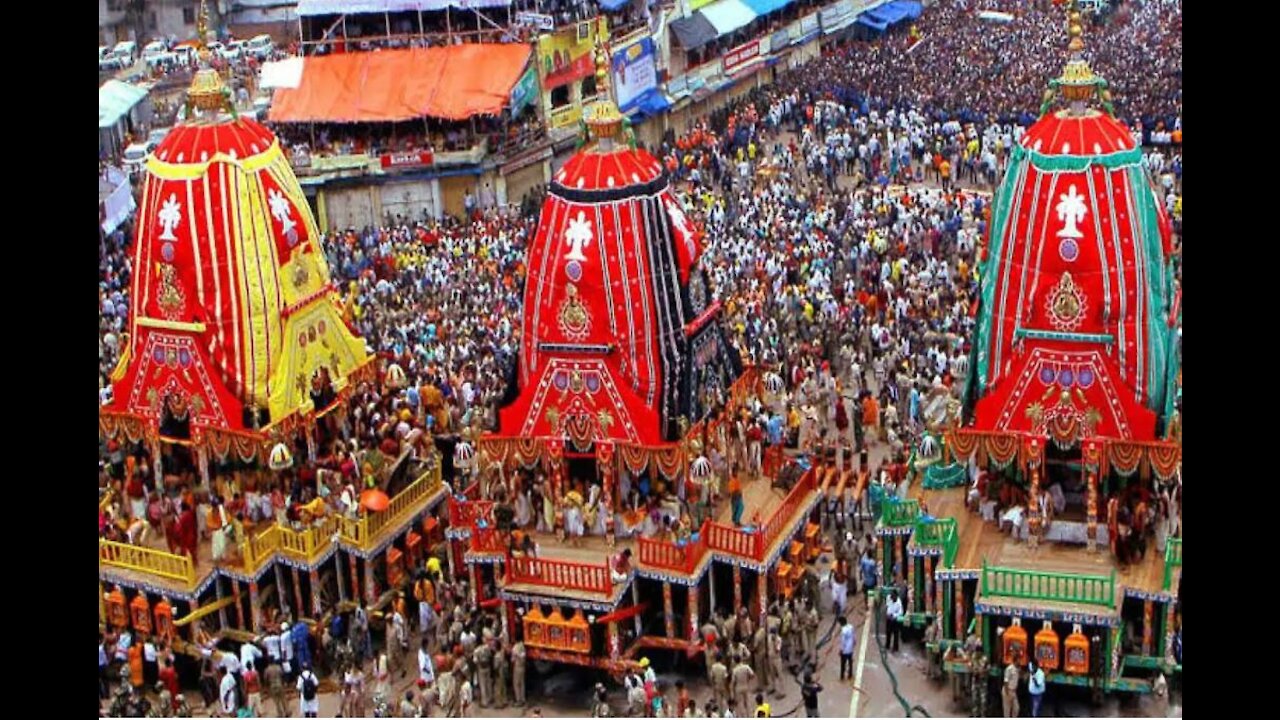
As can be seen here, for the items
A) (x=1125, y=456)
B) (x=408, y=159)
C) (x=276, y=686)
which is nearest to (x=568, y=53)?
(x=408, y=159)

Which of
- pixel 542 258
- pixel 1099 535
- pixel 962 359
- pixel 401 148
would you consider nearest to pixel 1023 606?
pixel 1099 535

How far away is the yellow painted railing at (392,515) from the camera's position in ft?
89.7

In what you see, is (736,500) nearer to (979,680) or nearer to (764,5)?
(979,680)

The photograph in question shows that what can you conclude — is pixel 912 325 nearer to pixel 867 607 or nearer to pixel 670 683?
pixel 867 607

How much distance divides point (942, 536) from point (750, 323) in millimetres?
12228

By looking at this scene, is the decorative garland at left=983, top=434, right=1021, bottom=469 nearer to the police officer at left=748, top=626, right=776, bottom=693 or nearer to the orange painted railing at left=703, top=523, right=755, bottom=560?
the orange painted railing at left=703, top=523, right=755, bottom=560

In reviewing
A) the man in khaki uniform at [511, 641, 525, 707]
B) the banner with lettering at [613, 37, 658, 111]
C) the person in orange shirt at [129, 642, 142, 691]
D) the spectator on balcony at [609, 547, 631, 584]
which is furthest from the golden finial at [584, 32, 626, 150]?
the banner with lettering at [613, 37, 658, 111]

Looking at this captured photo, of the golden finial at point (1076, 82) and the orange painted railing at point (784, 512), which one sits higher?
the golden finial at point (1076, 82)

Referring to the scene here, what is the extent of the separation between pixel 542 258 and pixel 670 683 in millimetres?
6539

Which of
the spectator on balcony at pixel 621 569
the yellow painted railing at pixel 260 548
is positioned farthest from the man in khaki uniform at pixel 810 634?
the yellow painted railing at pixel 260 548

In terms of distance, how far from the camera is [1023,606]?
941 inches

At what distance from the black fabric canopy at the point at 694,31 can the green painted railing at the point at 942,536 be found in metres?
37.3

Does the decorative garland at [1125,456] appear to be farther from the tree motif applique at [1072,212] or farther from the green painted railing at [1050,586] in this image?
the tree motif applique at [1072,212]
